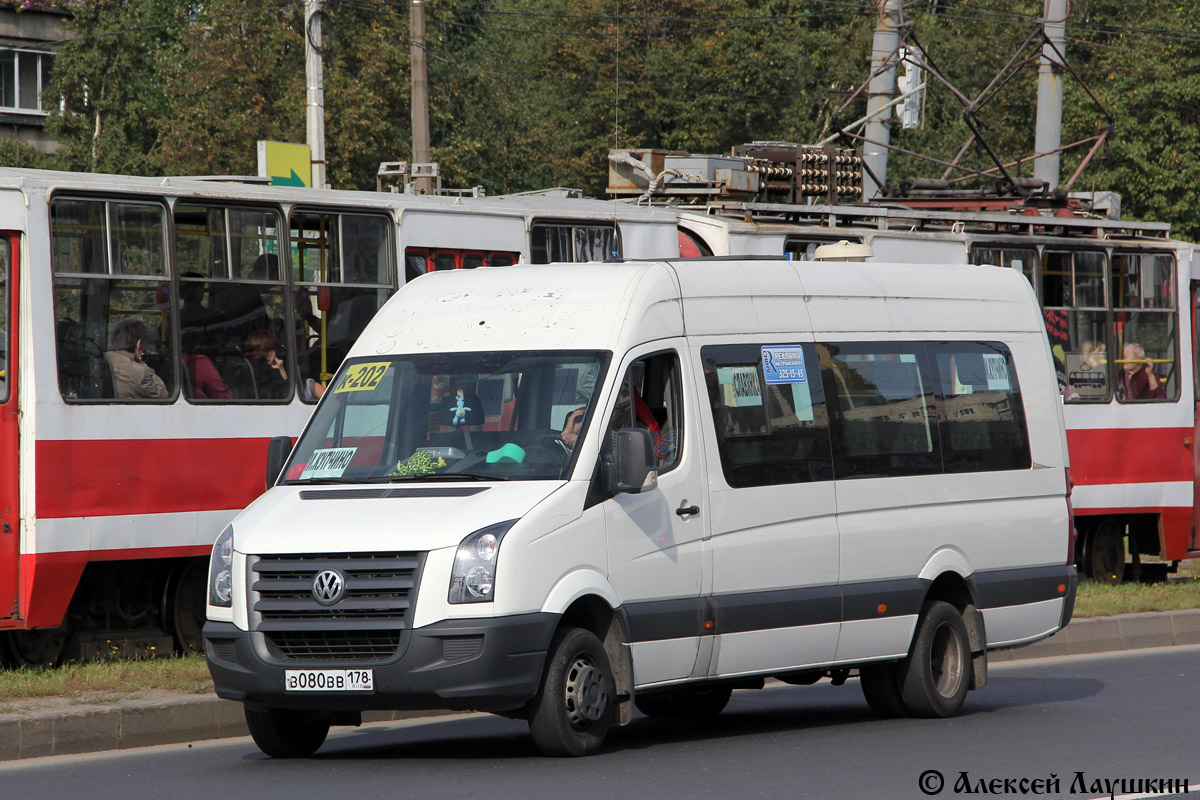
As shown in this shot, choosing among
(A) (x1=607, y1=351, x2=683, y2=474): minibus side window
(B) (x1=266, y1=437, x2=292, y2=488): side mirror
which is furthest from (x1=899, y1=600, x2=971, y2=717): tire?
(B) (x1=266, y1=437, x2=292, y2=488): side mirror

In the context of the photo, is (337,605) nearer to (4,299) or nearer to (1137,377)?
(4,299)

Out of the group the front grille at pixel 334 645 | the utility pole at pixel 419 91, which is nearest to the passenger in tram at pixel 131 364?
the front grille at pixel 334 645

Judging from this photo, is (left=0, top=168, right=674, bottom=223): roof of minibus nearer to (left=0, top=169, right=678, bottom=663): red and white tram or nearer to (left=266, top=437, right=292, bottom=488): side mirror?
(left=0, top=169, right=678, bottom=663): red and white tram

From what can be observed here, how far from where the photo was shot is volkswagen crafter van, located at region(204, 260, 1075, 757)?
8.27 metres

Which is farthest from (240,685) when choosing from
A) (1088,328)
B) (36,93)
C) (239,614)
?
(36,93)

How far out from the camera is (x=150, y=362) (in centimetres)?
1291

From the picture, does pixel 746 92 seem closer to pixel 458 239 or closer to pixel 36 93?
pixel 36 93

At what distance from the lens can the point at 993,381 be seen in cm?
1133

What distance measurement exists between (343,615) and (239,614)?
0.57 m

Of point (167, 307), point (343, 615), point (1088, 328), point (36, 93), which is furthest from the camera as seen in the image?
point (36, 93)

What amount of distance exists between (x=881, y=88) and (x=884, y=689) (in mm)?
11629

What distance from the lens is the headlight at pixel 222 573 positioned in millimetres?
8625

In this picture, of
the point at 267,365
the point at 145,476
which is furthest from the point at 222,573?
the point at 267,365

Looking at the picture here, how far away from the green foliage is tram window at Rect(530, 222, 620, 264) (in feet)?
76.3
